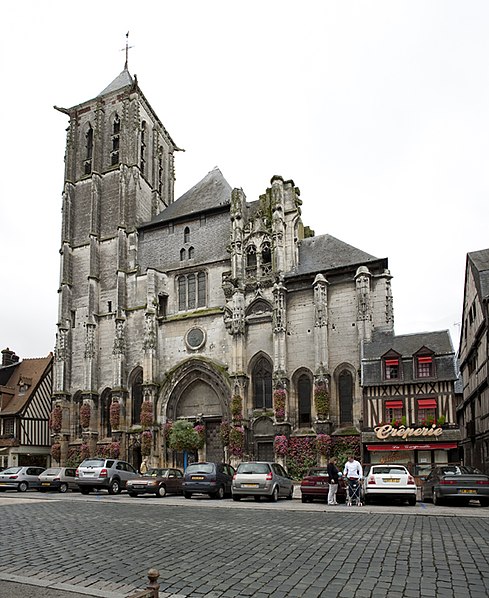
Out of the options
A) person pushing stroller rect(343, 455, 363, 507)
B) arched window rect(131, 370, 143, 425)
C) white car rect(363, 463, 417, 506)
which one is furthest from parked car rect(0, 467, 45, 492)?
white car rect(363, 463, 417, 506)

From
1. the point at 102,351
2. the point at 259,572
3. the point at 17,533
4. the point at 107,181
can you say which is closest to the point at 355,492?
the point at 17,533

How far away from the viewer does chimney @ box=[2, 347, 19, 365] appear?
48.0 meters

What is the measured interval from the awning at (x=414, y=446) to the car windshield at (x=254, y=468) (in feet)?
31.5

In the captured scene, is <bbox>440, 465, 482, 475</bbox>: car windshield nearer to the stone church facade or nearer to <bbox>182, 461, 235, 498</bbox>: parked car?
<bbox>182, 461, 235, 498</bbox>: parked car

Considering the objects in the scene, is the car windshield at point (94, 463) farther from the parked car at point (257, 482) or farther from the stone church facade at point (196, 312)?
the stone church facade at point (196, 312)

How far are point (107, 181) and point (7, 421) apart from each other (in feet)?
60.1

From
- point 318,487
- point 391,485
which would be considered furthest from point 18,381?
point 391,485

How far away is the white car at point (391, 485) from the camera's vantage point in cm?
1753

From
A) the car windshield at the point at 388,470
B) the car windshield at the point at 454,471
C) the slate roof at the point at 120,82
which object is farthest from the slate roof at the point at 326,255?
the slate roof at the point at 120,82

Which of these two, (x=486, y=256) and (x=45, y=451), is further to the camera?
(x=45, y=451)

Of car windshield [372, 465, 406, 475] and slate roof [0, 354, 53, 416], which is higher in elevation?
slate roof [0, 354, 53, 416]

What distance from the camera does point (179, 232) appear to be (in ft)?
134

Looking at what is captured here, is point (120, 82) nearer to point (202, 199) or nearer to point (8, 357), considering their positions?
point (202, 199)

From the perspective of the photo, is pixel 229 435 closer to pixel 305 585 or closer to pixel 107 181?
pixel 107 181
